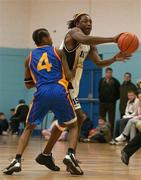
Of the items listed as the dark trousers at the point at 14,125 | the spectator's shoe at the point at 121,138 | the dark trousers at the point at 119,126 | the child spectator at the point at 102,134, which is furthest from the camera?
the dark trousers at the point at 14,125

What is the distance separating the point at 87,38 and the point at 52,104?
2.73 feet

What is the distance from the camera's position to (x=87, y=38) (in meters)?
5.14

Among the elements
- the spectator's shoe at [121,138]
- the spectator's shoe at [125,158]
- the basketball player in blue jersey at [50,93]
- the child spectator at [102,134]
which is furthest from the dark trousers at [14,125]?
the basketball player in blue jersey at [50,93]

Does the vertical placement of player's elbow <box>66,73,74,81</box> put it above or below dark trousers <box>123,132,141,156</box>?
above

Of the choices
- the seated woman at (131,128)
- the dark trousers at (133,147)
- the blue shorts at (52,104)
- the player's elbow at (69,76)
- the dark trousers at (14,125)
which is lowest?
the dark trousers at (14,125)

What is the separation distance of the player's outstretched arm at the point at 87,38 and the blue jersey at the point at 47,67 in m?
0.33

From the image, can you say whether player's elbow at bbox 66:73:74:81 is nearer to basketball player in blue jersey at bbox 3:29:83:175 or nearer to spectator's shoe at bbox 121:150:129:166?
basketball player in blue jersey at bbox 3:29:83:175

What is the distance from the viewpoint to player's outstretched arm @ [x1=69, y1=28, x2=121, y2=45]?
16.5ft

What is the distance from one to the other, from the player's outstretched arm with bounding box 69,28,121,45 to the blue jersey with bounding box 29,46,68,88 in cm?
33

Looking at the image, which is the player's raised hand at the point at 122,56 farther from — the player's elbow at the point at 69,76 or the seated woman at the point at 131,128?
the seated woman at the point at 131,128

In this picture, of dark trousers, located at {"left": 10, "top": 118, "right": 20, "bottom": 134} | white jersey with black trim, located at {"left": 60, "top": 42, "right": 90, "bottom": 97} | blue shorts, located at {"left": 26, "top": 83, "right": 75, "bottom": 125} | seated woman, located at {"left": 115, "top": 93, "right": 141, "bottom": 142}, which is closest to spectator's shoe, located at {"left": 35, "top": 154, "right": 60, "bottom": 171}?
blue shorts, located at {"left": 26, "top": 83, "right": 75, "bottom": 125}

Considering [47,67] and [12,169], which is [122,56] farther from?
[12,169]

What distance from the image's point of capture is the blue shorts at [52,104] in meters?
5.32

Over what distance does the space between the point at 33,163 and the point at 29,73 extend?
5.06ft
